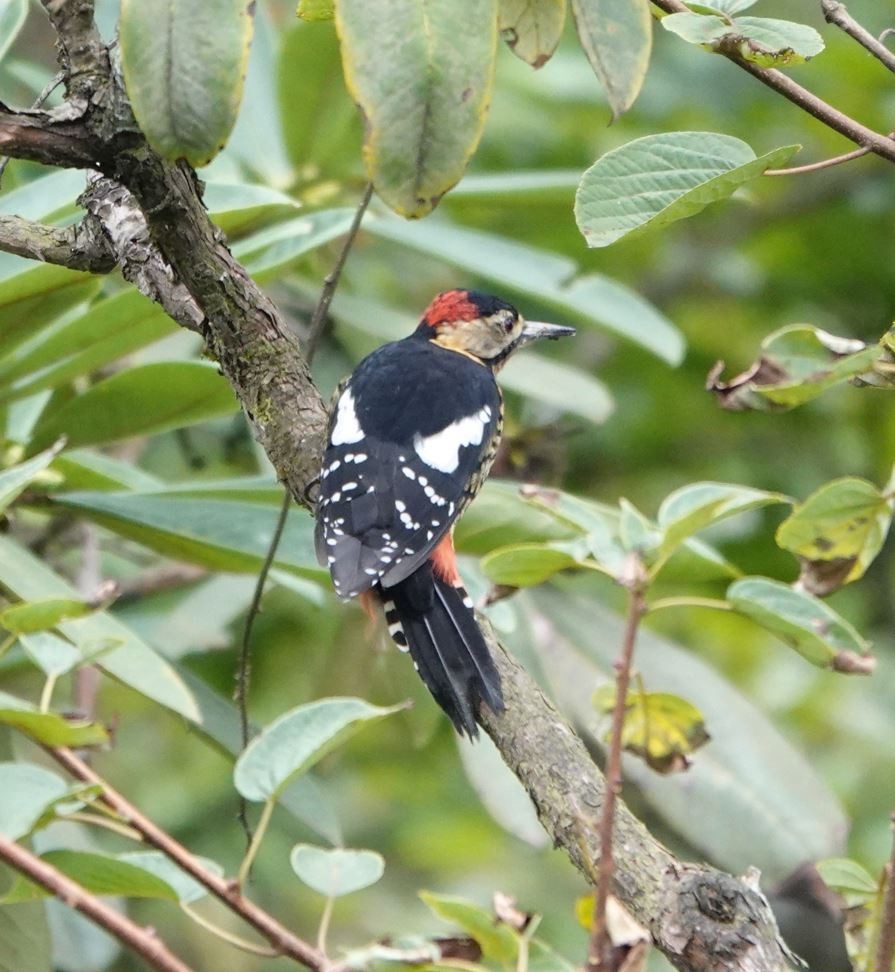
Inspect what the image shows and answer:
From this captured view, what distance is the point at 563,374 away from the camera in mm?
2982

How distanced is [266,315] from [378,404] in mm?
607

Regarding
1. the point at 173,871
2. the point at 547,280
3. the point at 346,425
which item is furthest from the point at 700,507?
the point at 547,280

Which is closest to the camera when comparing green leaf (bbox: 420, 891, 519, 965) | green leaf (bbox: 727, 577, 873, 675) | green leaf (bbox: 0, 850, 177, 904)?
green leaf (bbox: 420, 891, 519, 965)

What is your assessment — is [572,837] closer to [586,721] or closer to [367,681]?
[586,721]

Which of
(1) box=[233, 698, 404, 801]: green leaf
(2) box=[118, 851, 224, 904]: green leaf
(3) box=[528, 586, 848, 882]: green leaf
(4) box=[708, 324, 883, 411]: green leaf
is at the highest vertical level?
(4) box=[708, 324, 883, 411]: green leaf

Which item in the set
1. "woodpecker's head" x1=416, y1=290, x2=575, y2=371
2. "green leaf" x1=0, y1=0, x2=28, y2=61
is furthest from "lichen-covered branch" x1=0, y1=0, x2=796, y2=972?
"woodpecker's head" x1=416, y1=290, x2=575, y2=371

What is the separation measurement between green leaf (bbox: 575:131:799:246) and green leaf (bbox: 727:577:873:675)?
1.64ft

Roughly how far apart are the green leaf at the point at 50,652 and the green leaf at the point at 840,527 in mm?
780

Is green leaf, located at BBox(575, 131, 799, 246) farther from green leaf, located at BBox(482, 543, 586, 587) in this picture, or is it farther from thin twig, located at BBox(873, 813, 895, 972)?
thin twig, located at BBox(873, 813, 895, 972)

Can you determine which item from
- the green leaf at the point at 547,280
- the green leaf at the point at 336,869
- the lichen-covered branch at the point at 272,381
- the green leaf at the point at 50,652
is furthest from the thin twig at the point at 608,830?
the green leaf at the point at 547,280

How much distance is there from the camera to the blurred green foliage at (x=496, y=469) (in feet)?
7.46

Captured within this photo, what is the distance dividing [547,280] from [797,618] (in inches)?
57.1

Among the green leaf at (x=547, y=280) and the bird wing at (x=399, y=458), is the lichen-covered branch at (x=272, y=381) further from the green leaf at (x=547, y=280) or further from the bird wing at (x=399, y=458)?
the green leaf at (x=547, y=280)

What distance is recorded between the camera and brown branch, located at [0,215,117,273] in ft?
5.65
